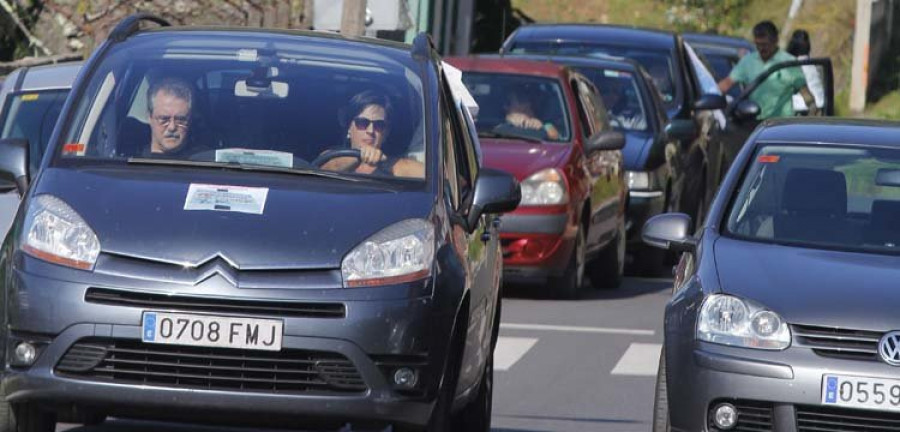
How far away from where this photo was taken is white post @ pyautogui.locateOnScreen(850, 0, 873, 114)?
3819 centimetres

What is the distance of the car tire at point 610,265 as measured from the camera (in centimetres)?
1873

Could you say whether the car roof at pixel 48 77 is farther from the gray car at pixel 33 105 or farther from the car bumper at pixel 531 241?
the car bumper at pixel 531 241

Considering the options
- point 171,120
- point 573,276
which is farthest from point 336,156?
point 573,276

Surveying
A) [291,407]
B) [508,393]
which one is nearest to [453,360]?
[291,407]

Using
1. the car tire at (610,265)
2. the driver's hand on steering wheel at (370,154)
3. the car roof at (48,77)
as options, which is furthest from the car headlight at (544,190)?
the driver's hand on steering wheel at (370,154)

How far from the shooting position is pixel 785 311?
852 cm

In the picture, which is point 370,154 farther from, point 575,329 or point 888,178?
point 575,329

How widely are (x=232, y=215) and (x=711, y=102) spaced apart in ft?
43.4

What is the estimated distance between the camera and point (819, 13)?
153ft

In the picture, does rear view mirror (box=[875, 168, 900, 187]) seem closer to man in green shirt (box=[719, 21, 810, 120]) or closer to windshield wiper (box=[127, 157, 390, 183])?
windshield wiper (box=[127, 157, 390, 183])

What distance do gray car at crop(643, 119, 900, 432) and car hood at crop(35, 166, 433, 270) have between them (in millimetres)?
1131

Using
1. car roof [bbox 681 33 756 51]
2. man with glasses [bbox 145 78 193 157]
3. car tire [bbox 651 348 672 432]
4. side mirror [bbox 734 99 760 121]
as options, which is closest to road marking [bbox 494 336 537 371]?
car tire [bbox 651 348 672 432]

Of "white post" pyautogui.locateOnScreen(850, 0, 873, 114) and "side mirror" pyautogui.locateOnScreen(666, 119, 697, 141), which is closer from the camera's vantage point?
"side mirror" pyautogui.locateOnScreen(666, 119, 697, 141)

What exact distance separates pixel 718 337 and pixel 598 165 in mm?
9372
